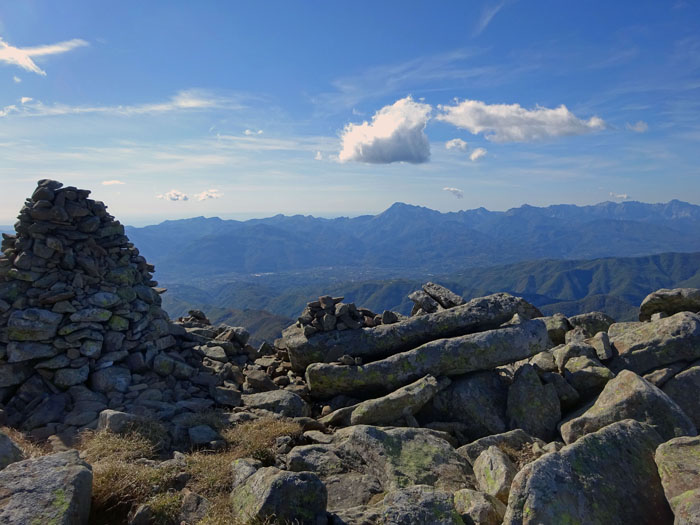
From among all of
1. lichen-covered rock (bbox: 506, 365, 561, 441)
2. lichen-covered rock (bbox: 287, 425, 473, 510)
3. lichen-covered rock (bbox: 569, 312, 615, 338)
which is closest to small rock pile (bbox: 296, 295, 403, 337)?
lichen-covered rock (bbox: 506, 365, 561, 441)

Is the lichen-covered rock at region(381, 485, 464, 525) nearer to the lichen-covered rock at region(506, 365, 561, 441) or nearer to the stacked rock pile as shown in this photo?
the lichen-covered rock at region(506, 365, 561, 441)

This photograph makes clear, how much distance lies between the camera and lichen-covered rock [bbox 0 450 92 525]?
7.01 metres

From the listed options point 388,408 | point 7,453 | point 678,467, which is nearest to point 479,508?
point 678,467

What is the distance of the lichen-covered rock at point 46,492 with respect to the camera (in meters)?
7.01

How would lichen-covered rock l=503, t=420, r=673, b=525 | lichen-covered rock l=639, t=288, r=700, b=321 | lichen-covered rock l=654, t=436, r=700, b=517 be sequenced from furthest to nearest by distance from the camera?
lichen-covered rock l=639, t=288, r=700, b=321, lichen-covered rock l=654, t=436, r=700, b=517, lichen-covered rock l=503, t=420, r=673, b=525

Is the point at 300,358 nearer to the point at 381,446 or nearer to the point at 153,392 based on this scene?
the point at 153,392

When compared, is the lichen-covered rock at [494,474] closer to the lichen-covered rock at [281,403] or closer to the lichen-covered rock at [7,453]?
the lichen-covered rock at [281,403]

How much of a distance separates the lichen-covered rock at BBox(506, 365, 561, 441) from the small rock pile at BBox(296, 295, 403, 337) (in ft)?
20.4

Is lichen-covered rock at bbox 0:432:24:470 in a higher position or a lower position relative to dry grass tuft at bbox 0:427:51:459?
higher

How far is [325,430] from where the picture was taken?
1408cm

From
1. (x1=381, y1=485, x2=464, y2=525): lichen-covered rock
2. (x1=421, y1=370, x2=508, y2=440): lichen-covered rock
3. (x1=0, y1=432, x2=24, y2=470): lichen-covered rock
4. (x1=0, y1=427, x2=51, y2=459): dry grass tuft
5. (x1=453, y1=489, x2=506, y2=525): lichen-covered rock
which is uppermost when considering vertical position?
(x1=0, y1=432, x2=24, y2=470): lichen-covered rock

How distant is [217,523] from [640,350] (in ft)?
53.6

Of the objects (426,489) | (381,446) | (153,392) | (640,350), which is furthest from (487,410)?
(153,392)

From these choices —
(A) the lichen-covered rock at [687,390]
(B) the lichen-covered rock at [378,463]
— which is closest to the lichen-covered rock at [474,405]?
(B) the lichen-covered rock at [378,463]
